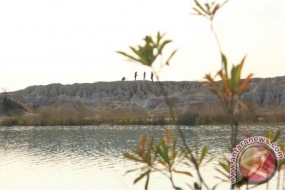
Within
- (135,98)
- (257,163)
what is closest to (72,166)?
(257,163)

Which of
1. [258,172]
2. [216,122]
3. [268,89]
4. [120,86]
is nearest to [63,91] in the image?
[120,86]

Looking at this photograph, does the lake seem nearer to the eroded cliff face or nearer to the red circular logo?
the red circular logo

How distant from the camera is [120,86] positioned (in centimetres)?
6856

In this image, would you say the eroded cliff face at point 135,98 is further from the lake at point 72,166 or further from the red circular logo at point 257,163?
the red circular logo at point 257,163

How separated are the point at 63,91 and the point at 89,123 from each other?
130 feet

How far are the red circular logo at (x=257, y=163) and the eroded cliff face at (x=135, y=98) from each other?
23085mm

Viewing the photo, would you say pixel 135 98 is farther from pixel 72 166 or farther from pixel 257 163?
pixel 257 163

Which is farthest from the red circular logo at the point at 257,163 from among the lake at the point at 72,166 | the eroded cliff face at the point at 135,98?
the eroded cliff face at the point at 135,98

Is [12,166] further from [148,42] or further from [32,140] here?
[148,42]

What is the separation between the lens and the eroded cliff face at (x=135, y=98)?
4297 cm

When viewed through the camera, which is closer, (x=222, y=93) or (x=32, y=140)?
(x=222, y=93)

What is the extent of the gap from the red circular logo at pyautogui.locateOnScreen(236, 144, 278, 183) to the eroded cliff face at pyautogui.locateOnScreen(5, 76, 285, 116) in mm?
23085

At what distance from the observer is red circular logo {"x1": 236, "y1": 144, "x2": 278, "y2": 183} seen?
2.79 m

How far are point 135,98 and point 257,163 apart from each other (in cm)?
5651
